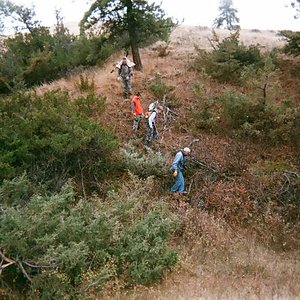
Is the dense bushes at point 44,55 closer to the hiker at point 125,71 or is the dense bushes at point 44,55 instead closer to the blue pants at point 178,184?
the hiker at point 125,71

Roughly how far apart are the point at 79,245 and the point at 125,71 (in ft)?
30.3

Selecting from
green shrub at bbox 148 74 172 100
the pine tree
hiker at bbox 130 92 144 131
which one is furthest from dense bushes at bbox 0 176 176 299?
the pine tree

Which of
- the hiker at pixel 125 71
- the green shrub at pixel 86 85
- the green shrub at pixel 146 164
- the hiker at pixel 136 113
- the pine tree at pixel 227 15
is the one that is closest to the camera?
the green shrub at pixel 146 164

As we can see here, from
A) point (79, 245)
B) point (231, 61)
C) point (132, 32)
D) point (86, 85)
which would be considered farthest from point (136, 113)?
point (79, 245)

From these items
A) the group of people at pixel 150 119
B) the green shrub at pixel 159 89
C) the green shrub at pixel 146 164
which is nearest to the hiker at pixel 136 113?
the group of people at pixel 150 119

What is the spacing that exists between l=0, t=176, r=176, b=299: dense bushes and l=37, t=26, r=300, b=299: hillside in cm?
36

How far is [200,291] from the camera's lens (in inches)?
312

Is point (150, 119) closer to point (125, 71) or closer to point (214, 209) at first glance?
point (125, 71)

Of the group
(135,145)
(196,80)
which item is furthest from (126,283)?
(196,80)

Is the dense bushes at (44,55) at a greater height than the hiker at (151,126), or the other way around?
the dense bushes at (44,55)

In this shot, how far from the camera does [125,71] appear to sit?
15852 mm

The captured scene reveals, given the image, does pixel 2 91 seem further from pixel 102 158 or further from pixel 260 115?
pixel 260 115

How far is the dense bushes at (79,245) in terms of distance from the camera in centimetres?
742

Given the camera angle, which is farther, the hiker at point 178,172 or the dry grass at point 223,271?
the hiker at point 178,172
